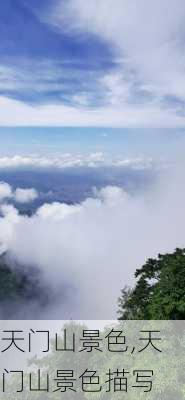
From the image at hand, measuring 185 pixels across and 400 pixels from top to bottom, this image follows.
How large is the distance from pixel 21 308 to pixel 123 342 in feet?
402

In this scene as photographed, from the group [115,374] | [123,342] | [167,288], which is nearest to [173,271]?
[167,288]

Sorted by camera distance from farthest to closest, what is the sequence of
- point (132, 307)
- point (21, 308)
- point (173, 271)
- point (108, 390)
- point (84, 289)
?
point (84, 289), point (21, 308), point (132, 307), point (173, 271), point (108, 390)

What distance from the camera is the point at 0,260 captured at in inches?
6649

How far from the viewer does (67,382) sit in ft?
81.9

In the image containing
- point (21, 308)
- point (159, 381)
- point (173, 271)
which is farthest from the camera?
point (21, 308)

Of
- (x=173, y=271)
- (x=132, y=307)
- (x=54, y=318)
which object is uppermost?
(x=173, y=271)

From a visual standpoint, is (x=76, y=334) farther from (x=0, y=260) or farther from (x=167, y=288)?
(x=0, y=260)

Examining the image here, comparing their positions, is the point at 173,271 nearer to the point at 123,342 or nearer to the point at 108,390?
the point at 123,342

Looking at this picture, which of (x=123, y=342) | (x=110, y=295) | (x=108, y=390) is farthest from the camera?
(x=110, y=295)

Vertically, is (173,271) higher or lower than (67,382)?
higher

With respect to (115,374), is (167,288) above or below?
above

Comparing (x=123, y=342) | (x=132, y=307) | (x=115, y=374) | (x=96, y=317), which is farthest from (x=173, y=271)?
(x=96, y=317)

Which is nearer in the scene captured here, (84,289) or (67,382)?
(67,382)

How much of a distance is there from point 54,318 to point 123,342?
125870 mm
